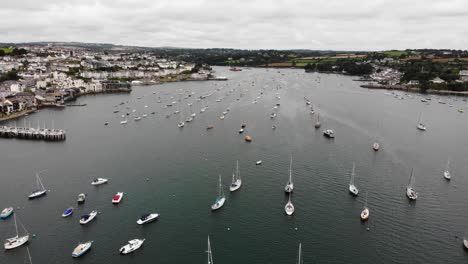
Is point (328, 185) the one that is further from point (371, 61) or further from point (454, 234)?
point (371, 61)

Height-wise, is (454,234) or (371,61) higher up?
(371,61)

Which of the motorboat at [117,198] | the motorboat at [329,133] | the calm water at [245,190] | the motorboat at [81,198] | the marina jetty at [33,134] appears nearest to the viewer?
the calm water at [245,190]

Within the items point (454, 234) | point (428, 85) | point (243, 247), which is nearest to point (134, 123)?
point (243, 247)

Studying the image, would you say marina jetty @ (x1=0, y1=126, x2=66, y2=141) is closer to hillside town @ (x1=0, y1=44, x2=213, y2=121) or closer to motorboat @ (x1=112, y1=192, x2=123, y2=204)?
hillside town @ (x1=0, y1=44, x2=213, y2=121)

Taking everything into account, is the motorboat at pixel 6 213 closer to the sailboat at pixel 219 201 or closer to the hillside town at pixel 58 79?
the sailboat at pixel 219 201

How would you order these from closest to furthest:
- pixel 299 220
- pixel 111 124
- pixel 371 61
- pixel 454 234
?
1. pixel 454 234
2. pixel 299 220
3. pixel 111 124
4. pixel 371 61

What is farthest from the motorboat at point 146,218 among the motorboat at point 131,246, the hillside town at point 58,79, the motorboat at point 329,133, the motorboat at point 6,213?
the hillside town at point 58,79

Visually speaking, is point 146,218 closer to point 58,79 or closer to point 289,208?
point 289,208
